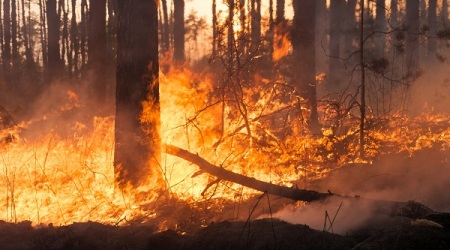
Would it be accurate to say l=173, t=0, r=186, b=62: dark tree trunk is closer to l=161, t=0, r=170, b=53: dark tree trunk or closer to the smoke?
l=161, t=0, r=170, b=53: dark tree trunk

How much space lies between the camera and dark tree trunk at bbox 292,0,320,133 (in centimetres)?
1099

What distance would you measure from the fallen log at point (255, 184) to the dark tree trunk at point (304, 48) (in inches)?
208

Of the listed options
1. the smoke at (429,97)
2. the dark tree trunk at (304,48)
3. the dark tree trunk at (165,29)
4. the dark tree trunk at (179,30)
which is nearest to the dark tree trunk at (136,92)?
the dark tree trunk at (304,48)

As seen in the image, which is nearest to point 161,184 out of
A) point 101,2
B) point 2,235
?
point 2,235

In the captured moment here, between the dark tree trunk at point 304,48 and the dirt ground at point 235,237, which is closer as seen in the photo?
the dirt ground at point 235,237

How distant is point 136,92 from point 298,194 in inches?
105

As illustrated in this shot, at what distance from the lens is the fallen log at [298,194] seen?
454 cm

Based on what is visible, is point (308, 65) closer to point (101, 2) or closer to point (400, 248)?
point (101, 2)

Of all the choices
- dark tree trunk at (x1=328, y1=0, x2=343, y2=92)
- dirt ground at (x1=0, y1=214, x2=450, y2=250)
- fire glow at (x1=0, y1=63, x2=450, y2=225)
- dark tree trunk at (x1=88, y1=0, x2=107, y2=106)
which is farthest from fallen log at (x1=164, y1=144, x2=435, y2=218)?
dark tree trunk at (x1=328, y1=0, x2=343, y2=92)

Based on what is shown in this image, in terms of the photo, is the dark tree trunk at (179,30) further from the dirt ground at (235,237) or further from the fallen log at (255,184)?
the dirt ground at (235,237)

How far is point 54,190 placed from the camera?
6.75 metres

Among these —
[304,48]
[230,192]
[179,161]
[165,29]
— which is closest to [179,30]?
A: [165,29]

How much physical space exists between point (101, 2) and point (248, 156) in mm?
8782

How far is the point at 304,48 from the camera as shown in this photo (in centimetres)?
1112
